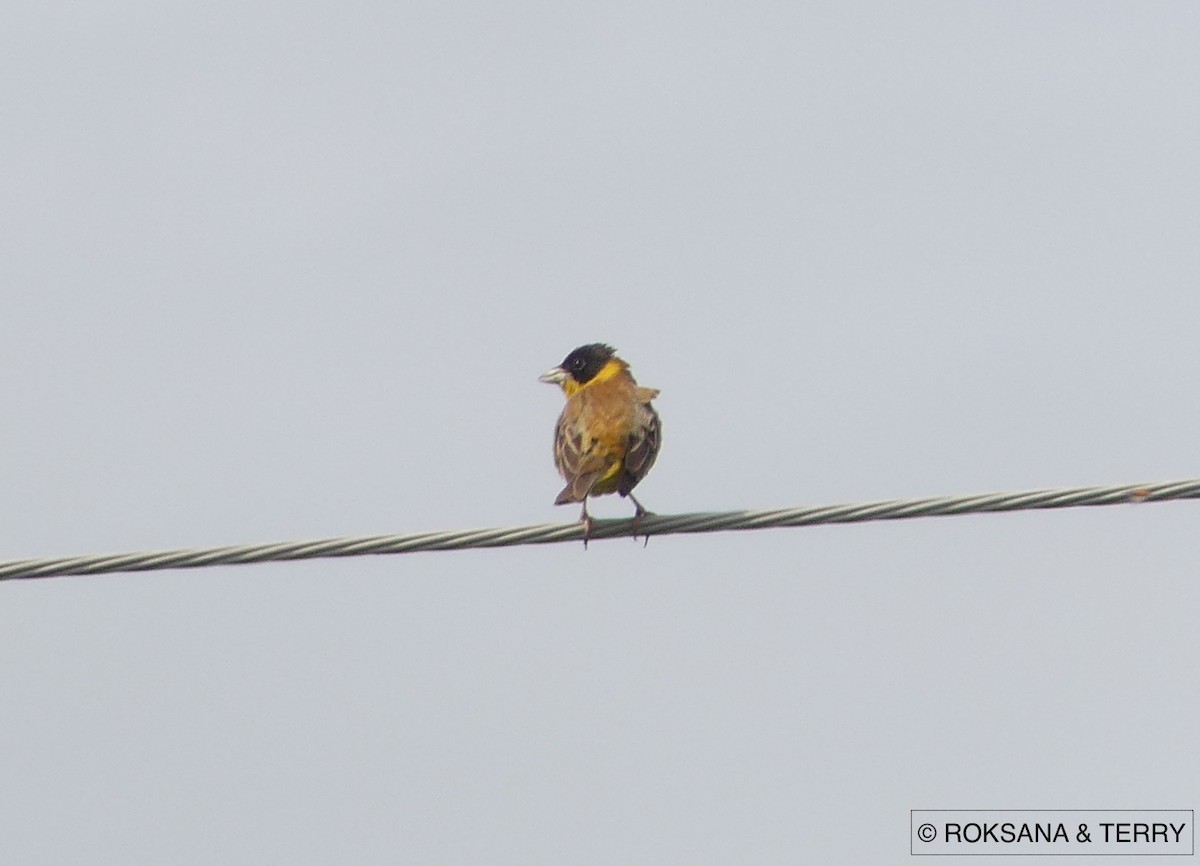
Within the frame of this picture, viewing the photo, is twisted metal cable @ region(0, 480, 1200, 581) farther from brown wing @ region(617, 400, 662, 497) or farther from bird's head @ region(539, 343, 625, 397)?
bird's head @ region(539, 343, 625, 397)

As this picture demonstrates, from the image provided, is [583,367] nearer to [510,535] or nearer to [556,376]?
[556,376]

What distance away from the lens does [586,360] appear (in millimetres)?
13930

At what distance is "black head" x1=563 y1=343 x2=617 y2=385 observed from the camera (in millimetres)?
13828

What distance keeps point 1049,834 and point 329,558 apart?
19.5 ft

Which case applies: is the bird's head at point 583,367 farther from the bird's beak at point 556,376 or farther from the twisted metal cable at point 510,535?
the twisted metal cable at point 510,535

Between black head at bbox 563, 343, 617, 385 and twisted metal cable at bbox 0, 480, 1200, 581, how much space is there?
5.85m

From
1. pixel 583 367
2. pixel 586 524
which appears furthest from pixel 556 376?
pixel 586 524

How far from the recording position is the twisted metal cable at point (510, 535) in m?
7.60

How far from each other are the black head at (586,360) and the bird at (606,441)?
1.45 meters

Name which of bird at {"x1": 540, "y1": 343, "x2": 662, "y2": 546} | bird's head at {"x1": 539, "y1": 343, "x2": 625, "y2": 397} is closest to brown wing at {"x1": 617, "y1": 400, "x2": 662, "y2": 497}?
bird at {"x1": 540, "y1": 343, "x2": 662, "y2": 546}

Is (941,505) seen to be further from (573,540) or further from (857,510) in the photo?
(573,540)

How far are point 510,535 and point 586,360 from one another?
20.0 feet

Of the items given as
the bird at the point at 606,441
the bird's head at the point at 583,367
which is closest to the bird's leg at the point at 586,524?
the bird at the point at 606,441

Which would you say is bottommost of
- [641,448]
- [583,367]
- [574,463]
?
[574,463]
